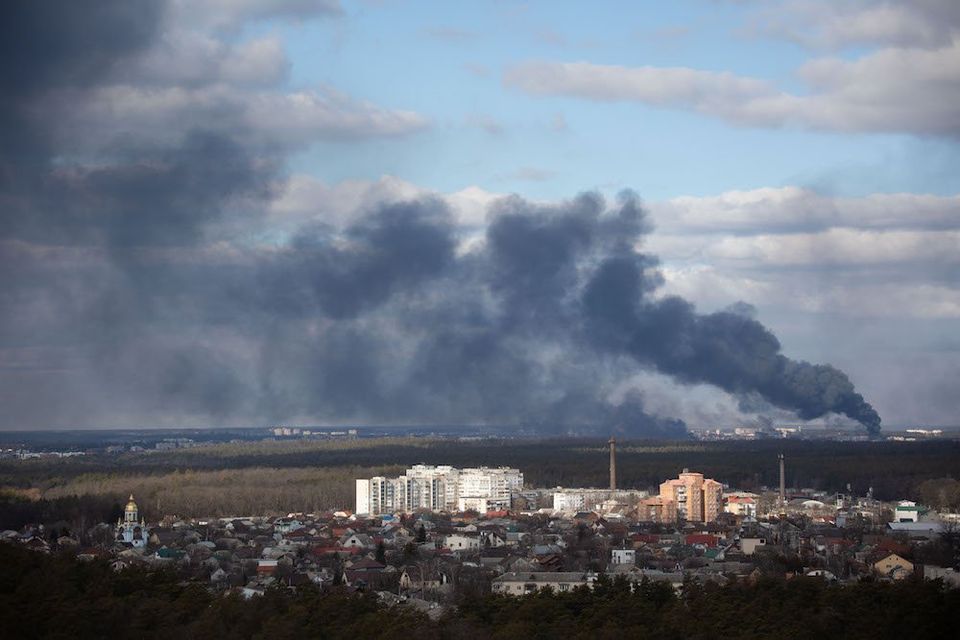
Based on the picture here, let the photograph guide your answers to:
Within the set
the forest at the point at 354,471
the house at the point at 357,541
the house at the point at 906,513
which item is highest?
the forest at the point at 354,471

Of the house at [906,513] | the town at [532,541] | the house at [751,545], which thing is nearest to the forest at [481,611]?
the town at [532,541]

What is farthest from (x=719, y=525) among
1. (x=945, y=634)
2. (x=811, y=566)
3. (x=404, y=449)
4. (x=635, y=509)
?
(x=404, y=449)

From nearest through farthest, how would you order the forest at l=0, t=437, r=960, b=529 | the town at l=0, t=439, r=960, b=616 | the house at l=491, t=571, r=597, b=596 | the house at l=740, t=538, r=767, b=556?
the house at l=491, t=571, r=597, b=596, the town at l=0, t=439, r=960, b=616, the house at l=740, t=538, r=767, b=556, the forest at l=0, t=437, r=960, b=529

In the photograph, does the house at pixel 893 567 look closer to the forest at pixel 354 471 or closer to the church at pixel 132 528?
the church at pixel 132 528

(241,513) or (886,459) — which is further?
(886,459)

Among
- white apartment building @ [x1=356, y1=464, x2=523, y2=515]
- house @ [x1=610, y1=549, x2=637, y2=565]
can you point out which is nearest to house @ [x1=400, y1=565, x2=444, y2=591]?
house @ [x1=610, y1=549, x2=637, y2=565]

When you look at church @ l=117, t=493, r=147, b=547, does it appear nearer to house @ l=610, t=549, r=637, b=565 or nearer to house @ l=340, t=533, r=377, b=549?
house @ l=340, t=533, r=377, b=549

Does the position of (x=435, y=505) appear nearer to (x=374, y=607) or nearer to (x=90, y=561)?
(x=90, y=561)
